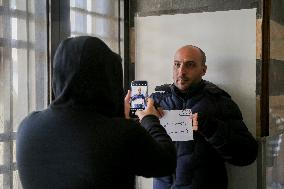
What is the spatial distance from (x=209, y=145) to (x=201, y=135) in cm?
7

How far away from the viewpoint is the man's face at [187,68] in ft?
6.44

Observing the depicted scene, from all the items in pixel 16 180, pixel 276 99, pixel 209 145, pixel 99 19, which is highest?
pixel 99 19

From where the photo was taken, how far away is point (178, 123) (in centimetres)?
182

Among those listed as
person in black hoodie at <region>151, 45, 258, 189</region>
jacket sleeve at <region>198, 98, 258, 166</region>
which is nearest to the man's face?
person in black hoodie at <region>151, 45, 258, 189</region>

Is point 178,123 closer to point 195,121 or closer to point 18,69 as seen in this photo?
point 195,121

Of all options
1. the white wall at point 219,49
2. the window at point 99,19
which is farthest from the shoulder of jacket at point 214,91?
the window at point 99,19

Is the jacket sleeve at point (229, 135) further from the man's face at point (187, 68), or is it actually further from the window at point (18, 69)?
the window at point (18, 69)

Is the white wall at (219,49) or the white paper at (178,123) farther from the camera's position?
the white wall at (219,49)

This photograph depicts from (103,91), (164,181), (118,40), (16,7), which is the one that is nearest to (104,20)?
(118,40)

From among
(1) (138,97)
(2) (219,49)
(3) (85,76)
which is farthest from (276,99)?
(3) (85,76)

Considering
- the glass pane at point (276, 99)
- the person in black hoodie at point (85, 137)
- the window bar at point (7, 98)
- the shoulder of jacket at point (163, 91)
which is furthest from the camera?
the glass pane at point (276, 99)

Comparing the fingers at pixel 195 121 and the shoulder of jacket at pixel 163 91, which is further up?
the shoulder of jacket at pixel 163 91

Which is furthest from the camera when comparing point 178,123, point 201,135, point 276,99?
point 276,99

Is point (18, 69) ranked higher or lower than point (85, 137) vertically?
higher
